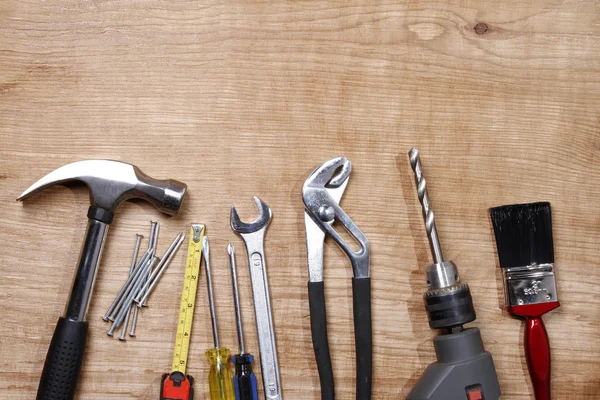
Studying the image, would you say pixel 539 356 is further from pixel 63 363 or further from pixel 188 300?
pixel 63 363

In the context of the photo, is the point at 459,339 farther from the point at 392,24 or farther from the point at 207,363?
the point at 392,24

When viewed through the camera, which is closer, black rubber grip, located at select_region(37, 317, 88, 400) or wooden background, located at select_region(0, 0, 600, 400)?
black rubber grip, located at select_region(37, 317, 88, 400)

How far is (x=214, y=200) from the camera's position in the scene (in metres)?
1.42

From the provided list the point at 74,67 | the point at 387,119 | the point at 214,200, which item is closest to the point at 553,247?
the point at 387,119

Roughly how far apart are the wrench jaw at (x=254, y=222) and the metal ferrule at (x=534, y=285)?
0.52m

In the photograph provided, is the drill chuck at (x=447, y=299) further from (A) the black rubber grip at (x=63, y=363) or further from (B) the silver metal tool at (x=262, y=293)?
(A) the black rubber grip at (x=63, y=363)

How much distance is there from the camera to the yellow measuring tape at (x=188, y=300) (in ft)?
4.50

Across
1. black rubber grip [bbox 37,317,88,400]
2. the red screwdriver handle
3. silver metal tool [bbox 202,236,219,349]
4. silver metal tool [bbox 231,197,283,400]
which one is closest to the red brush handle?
the red screwdriver handle

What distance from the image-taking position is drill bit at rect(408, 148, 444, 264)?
1375mm

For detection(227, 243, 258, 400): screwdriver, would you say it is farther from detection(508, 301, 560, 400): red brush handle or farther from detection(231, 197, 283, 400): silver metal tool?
detection(508, 301, 560, 400): red brush handle

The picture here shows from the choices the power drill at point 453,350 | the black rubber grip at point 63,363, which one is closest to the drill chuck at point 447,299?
the power drill at point 453,350

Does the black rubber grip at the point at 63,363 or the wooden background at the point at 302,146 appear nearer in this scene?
the black rubber grip at the point at 63,363

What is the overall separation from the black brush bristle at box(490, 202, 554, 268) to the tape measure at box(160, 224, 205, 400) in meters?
0.61

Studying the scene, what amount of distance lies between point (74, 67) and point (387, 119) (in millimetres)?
661
